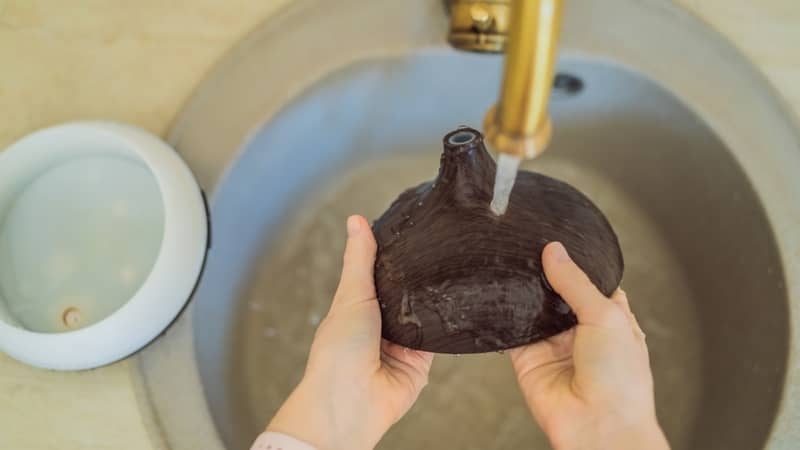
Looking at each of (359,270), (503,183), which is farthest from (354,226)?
(503,183)

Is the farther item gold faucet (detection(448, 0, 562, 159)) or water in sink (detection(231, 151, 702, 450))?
water in sink (detection(231, 151, 702, 450))

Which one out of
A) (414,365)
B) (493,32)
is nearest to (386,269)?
(414,365)

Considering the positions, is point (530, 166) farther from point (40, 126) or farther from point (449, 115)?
point (40, 126)

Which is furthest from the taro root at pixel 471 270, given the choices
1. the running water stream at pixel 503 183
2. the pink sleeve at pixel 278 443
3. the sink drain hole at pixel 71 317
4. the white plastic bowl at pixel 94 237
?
the sink drain hole at pixel 71 317

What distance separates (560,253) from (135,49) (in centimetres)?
51

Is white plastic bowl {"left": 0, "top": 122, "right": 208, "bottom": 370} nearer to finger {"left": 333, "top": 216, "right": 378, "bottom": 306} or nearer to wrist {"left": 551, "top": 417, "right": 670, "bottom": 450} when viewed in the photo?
finger {"left": 333, "top": 216, "right": 378, "bottom": 306}

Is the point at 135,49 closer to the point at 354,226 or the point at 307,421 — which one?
the point at 354,226

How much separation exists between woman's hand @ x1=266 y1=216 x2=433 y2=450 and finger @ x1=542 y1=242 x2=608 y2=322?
15cm

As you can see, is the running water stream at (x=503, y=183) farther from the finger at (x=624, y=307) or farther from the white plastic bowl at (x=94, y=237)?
the white plastic bowl at (x=94, y=237)

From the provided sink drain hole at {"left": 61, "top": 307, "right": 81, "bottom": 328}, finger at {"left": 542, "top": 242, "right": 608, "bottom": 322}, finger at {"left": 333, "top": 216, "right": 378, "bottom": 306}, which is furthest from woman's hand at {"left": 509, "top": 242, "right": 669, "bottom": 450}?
sink drain hole at {"left": 61, "top": 307, "right": 81, "bottom": 328}

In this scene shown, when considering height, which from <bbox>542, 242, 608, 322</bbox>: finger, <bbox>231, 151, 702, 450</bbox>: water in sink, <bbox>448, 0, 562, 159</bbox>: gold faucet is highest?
<bbox>448, 0, 562, 159</bbox>: gold faucet

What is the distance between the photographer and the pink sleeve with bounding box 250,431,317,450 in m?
0.47

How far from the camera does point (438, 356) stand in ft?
2.55

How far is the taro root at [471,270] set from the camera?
18.6 inches
